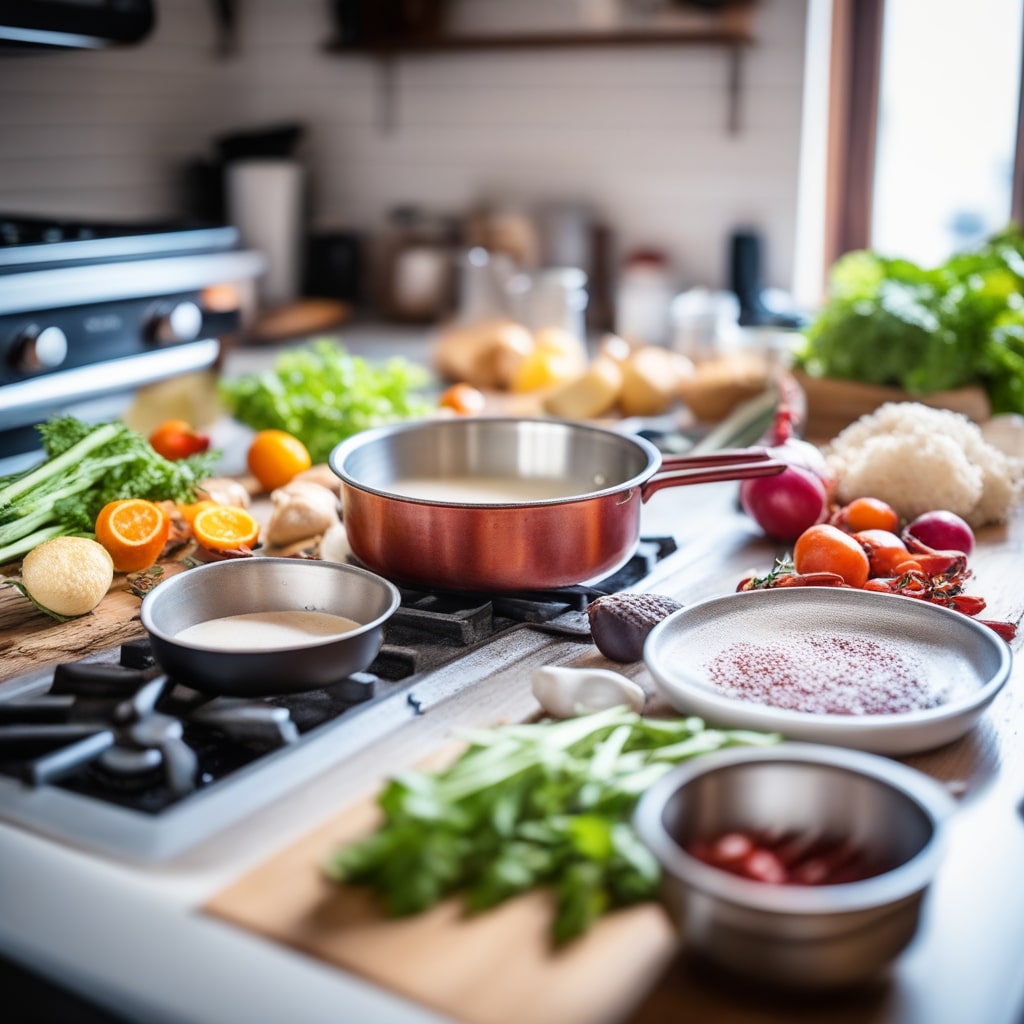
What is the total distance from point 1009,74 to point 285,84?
187cm

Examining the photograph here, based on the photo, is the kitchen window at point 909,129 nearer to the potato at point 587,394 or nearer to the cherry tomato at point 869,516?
the potato at point 587,394

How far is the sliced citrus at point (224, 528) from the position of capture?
1.35 m

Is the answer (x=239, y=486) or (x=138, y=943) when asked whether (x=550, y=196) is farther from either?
(x=138, y=943)

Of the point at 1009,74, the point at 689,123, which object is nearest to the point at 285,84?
the point at 689,123

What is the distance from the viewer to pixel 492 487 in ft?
4.61

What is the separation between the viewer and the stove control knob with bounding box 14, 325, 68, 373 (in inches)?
65.7

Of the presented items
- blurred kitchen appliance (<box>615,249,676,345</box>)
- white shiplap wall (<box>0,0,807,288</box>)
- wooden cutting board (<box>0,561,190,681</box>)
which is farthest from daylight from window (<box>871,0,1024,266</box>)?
wooden cutting board (<box>0,561,190,681</box>)

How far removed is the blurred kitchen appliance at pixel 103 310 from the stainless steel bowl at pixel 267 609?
30.0 inches

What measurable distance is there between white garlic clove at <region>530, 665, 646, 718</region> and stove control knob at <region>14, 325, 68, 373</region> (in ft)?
3.46

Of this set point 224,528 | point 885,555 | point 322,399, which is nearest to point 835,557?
point 885,555

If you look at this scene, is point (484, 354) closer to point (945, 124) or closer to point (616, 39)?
point (616, 39)

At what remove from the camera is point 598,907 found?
72 centimetres

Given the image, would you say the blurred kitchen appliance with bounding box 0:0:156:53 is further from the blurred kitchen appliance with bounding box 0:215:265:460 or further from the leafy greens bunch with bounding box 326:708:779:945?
the leafy greens bunch with bounding box 326:708:779:945

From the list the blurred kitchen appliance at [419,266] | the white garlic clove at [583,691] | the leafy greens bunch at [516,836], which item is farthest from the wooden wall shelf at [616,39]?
the leafy greens bunch at [516,836]
